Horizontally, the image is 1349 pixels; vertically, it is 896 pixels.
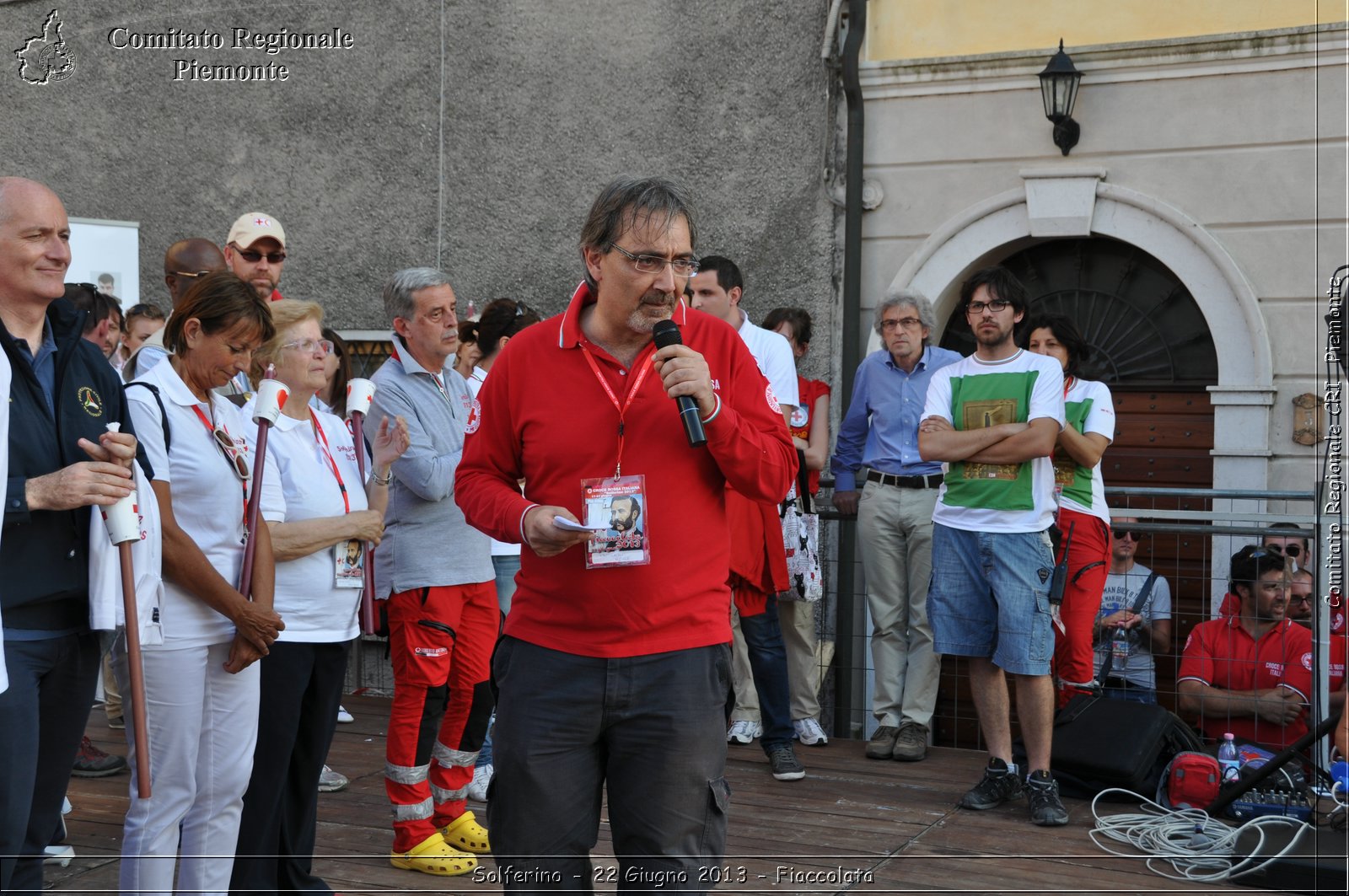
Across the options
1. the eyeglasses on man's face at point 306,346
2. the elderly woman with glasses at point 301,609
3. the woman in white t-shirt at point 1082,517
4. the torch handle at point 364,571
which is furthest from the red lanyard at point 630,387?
the woman in white t-shirt at point 1082,517

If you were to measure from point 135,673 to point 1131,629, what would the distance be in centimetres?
503

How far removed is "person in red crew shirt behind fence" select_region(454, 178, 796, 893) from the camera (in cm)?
299

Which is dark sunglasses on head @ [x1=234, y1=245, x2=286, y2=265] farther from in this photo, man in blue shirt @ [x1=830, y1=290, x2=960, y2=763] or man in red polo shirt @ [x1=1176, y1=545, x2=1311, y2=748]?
man in red polo shirt @ [x1=1176, y1=545, x2=1311, y2=748]

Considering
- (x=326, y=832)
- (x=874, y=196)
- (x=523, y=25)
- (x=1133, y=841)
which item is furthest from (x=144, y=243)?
(x=1133, y=841)

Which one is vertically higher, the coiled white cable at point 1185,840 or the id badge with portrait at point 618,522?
the id badge with portrait at point 618,522

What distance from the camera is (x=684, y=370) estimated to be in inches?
113

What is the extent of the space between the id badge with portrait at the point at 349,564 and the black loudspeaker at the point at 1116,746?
2.97 metres

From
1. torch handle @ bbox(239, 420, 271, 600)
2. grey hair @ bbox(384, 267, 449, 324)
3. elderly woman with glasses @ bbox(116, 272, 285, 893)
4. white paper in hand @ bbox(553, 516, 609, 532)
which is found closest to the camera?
white paper in hand @ bbox(553, 516, 609, 532)

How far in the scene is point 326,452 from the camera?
4.49 m

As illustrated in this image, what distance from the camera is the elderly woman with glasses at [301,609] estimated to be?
4105 millimetres

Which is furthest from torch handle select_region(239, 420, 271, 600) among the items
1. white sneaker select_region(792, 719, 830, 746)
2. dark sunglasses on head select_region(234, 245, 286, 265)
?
white sneaker select_region(792, 719, 830, 746)

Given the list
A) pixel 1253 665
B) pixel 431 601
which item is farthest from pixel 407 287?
pixel 1253 665

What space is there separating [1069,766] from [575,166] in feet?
18.7

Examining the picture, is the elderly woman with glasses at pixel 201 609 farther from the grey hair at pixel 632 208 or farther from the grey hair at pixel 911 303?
the grey hair at pixel 911 303
